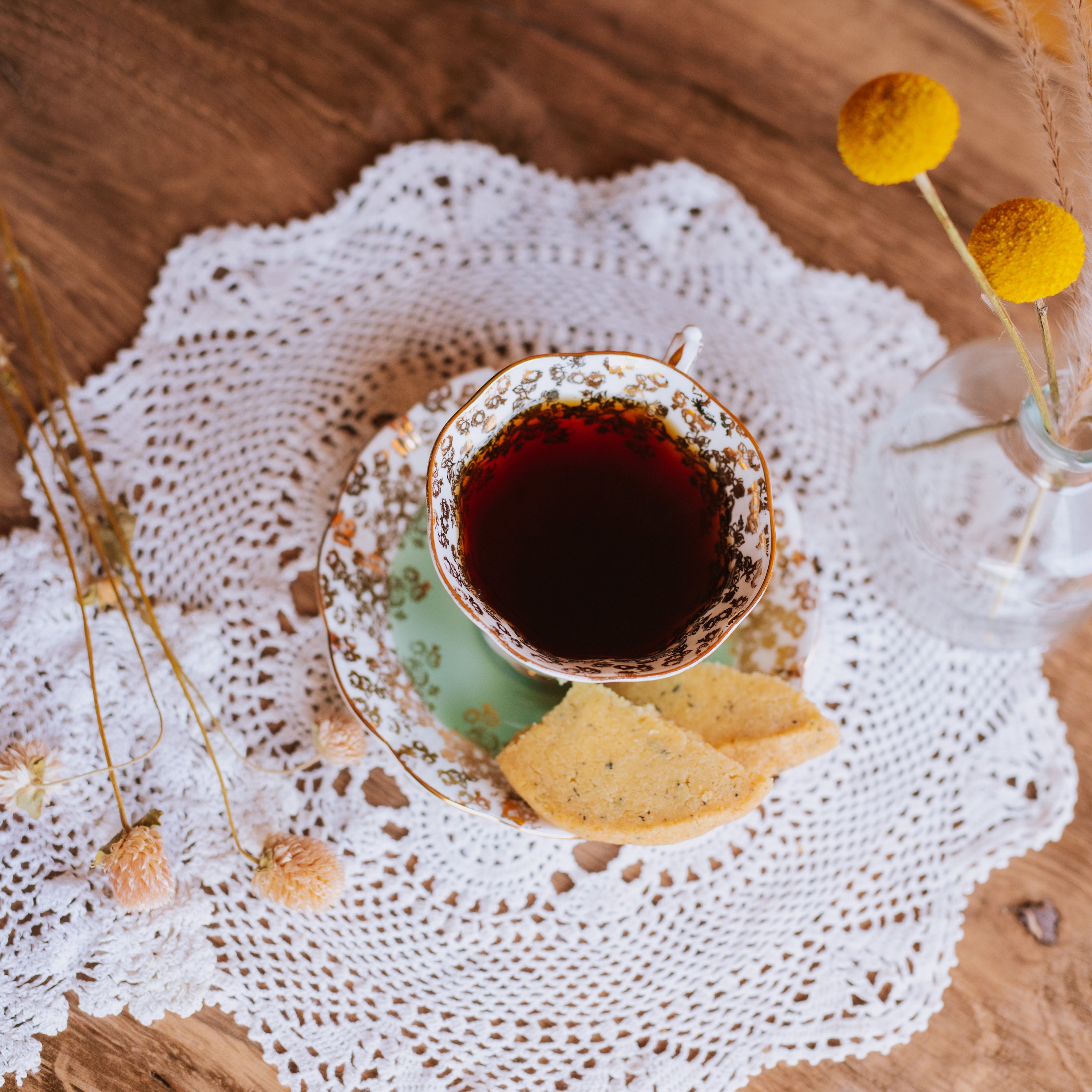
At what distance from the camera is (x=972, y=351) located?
0.96 metres

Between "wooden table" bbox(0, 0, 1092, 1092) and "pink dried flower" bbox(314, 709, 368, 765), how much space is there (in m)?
0.48

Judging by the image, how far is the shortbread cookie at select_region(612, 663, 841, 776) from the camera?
0.92 m

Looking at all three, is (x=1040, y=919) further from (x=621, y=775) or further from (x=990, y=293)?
(x=990, y=293)

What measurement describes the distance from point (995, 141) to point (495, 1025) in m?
1.37

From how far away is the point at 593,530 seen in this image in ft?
3.01

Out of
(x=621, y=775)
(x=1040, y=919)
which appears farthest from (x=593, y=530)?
(x=1040, y=919)

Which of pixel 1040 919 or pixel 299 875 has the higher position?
pixel 1040 919

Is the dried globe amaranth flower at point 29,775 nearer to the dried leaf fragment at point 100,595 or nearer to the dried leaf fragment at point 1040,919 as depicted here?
the dried leaf fragment at point 100,595

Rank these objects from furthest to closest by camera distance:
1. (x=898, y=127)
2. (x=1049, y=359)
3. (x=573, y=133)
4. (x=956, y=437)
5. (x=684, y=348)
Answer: (x=573, y=133)
(x=956, y=437)
(x=684, y=348)
(x=1049, y=359)
(x=898, y=127)

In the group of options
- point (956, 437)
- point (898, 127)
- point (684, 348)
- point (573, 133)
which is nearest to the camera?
point (898, 127)

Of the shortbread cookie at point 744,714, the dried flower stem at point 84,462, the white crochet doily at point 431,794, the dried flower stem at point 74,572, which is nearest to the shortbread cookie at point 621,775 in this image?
the shortbread cookie at point 744,714

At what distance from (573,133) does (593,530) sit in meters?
0.63

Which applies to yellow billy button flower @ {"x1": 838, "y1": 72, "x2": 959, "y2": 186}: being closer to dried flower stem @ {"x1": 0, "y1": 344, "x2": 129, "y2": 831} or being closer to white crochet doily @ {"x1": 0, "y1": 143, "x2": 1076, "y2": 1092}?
white crochet doily @ {"x1": 0, "y1": 143, "x2": 1076, "y2": 1092}

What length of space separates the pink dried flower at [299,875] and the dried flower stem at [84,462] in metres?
0.05
